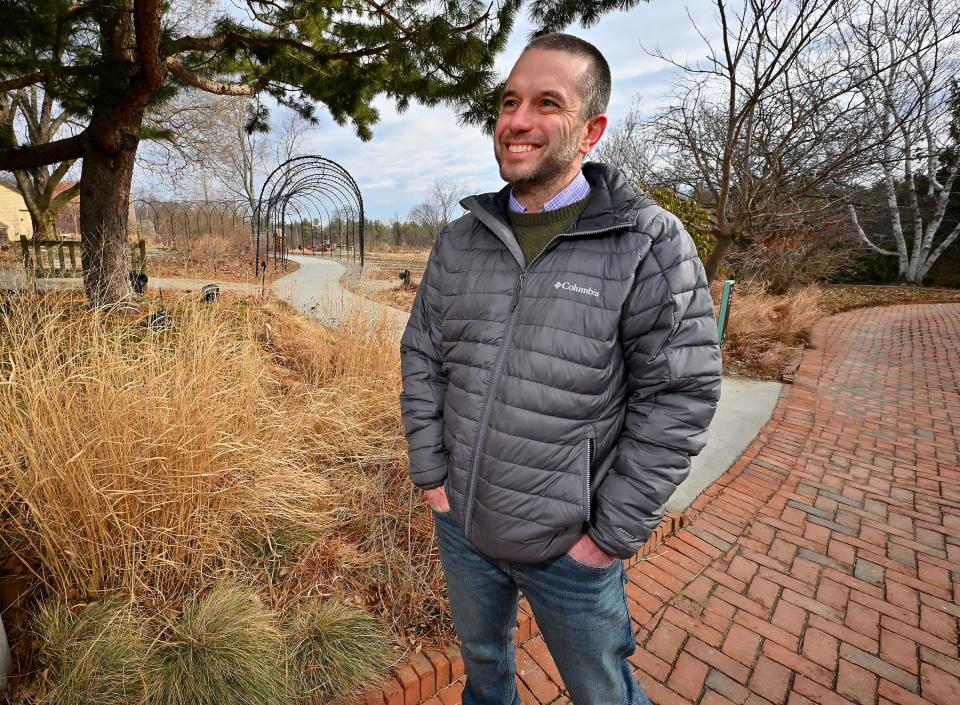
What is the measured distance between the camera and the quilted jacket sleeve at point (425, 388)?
4.40 feet

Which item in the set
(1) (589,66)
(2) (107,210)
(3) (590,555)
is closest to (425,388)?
(3) (590,555)

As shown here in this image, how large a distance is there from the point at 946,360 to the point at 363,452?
343 inches

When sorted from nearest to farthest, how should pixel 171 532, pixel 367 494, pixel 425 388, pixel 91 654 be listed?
pixel 425 388
pixel 91 654
pixel 171 532
pixel 367 494

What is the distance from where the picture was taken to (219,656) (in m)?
1.54

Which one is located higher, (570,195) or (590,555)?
(570,195)

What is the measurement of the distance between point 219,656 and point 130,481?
801 mm

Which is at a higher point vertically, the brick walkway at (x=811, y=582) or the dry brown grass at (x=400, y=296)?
the dry brown grass at (x=400, y=296)

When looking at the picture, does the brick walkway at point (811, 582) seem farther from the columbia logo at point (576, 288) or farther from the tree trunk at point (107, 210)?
the tree trunk at point (107, 210)

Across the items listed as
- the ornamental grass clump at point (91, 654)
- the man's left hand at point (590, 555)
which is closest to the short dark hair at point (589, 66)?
the man's left hand at point (590, 555)

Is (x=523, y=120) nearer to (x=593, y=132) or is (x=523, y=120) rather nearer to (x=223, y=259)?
(x=593, y=132)

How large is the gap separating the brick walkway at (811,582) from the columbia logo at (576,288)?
1565 millimetres

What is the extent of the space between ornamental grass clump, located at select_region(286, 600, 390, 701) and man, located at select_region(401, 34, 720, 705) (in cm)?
70

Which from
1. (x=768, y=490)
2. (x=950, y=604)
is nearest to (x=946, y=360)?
(x=768, y=490)

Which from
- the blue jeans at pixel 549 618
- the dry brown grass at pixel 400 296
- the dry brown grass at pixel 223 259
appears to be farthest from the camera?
the dry brown grass at pixel 223 259
